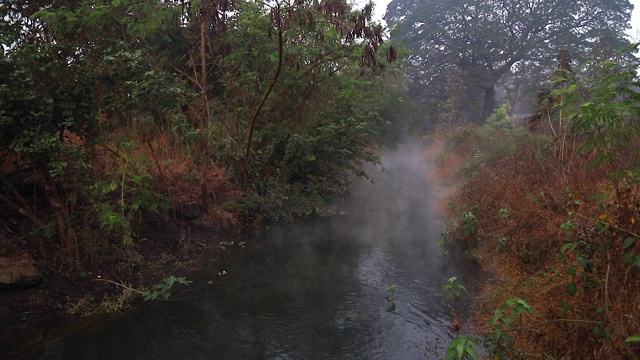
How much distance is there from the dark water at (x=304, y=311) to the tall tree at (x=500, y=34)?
26.6 metres

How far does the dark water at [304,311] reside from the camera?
20.0ft

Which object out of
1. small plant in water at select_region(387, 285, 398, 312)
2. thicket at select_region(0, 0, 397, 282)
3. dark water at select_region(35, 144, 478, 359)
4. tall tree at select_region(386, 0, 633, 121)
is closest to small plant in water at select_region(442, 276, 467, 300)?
dark water at select_region(35, 144, 478, 359)

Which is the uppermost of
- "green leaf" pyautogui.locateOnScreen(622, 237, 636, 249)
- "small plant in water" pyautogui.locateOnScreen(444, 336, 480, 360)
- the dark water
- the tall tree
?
the tall tree

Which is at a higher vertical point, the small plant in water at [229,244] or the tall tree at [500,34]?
the tall tree at [500,34]

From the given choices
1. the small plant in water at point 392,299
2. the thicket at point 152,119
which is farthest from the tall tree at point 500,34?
the small plant in water at point 392,299

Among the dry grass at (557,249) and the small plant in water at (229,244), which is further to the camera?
the small plant in water at (229,244)

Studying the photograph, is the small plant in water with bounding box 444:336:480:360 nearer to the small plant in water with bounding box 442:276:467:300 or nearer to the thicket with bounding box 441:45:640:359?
the thicket with bounding box 441:45:640:359

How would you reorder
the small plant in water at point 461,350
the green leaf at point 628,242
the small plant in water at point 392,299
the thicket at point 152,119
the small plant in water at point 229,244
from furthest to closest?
1. the small plant in water at point 229,244
2. the small plant in water at point 392,299
3. the thicket at point 152,119
4. the green leaf at point 628,242
5. the small plant in water at point 461,350

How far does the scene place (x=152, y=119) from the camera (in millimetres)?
10836

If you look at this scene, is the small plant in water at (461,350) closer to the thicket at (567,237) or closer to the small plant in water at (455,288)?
the thicket at (567,237)

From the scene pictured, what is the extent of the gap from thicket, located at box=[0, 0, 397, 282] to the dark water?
162 cm

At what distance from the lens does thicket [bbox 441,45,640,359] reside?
4570 mm

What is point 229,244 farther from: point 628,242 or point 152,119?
point 628,242

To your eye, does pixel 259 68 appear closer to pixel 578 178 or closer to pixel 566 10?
pixel 578 178
